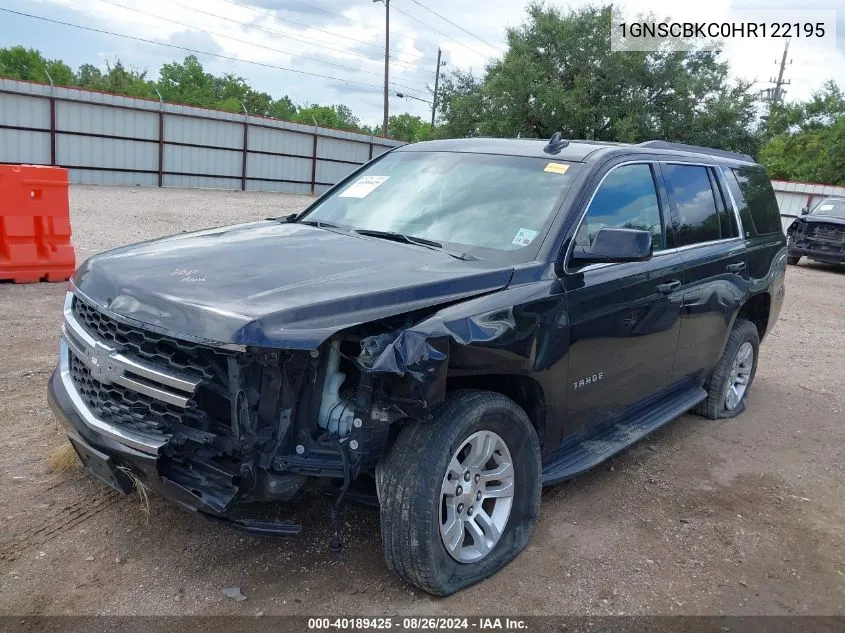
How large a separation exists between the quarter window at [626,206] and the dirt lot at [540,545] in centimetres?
151

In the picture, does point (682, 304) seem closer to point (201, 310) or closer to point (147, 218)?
point (201, 310)

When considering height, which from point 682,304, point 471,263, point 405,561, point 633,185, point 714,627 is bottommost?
point 714,627

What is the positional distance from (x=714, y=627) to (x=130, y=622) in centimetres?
239

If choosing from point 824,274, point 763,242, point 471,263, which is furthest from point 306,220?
point 824,274

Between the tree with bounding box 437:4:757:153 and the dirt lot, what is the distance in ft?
82.9

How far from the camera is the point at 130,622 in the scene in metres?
2.78

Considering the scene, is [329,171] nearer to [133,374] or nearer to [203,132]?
[203,132]

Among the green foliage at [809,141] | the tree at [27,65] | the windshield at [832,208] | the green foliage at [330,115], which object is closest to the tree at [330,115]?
the green foliage at [330,115]

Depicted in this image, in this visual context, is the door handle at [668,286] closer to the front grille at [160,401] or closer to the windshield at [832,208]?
the front grille at [160,401]

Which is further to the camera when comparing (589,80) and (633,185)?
(589,80)

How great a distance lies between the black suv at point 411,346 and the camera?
2.68 m

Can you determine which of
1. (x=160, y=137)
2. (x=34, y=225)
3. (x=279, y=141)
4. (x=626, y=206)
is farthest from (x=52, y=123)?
(x=626, y=206)

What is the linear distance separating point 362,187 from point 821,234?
15.8 meters

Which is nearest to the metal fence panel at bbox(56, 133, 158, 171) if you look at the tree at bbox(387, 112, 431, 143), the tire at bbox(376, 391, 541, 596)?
the tire at bbox(376, 391, 541, 596)
